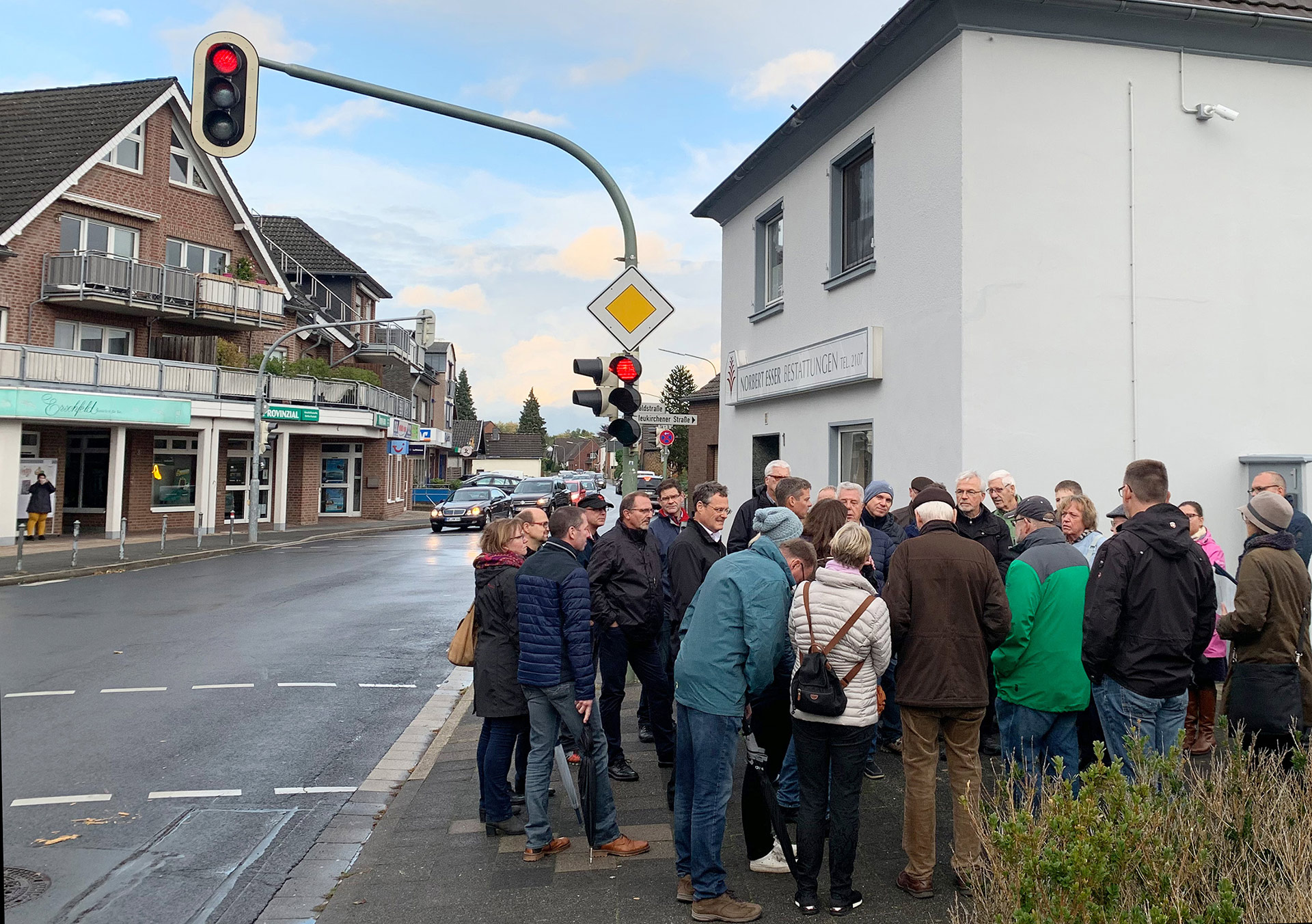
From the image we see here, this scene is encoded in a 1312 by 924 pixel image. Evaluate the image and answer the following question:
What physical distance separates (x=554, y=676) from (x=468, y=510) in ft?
99.1

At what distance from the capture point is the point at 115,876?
485 cm

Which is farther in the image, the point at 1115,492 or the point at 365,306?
the point at 365,306

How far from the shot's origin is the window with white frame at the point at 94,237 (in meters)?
27.6

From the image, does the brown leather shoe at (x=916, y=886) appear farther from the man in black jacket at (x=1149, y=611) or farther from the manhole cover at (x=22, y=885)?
the manhole cover at (x=22, y=885)

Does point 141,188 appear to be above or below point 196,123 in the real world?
above

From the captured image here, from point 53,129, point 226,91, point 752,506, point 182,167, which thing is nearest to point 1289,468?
point 752,506

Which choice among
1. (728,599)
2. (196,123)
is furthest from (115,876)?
(196,123)

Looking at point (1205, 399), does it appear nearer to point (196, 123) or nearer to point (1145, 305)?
point (1145, 305)

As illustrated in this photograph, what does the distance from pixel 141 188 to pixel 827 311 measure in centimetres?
2618

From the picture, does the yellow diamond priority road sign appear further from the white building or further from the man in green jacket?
the man in green jacket

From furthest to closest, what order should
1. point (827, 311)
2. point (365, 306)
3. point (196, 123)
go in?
point (365, 306), point (827, 311), point (196, 123)

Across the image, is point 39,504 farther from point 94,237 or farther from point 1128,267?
point 1128,267

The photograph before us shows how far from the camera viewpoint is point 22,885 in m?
4.73

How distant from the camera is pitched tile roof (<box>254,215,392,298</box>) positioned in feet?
149
